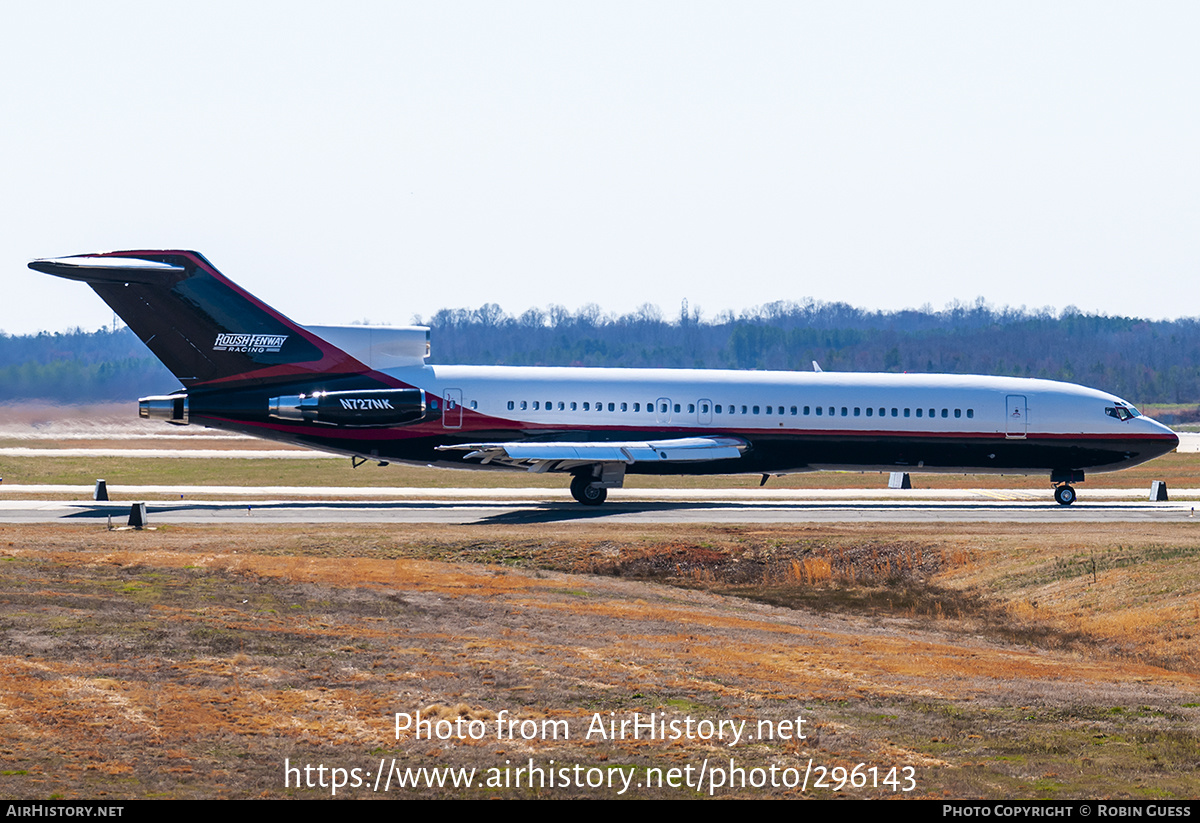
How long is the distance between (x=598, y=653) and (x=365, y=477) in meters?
35.4

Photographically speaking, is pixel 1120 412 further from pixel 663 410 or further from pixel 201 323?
pixel 201 323

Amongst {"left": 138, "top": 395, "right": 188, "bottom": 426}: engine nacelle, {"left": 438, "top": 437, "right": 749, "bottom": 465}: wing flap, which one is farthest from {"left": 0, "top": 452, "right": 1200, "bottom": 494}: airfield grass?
{"left": 438, "top": 437, "right": 749, "bottom": 465}: wing flap

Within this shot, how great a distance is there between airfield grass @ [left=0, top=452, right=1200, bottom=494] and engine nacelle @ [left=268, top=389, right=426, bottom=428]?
994 cm

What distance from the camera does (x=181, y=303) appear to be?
121 feet

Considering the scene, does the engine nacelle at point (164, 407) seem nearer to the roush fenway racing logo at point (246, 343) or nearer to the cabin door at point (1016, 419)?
the roush fenway racing logo at point (246, 343)

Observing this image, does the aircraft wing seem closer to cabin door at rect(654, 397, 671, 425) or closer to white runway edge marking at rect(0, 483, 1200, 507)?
cabin door at rect(654, 397, 671, 425)

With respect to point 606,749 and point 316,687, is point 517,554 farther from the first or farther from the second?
point 606,749

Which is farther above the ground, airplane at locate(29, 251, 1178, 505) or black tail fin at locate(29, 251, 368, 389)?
black tail fin at locate(29, 251, 368, 389)

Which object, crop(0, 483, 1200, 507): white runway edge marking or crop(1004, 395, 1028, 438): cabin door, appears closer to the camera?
crop(1004, 395, 1028, 438): cabin door

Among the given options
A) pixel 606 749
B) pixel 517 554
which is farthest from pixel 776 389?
pixel 606 749

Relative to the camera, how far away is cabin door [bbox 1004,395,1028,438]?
40219 millimetres

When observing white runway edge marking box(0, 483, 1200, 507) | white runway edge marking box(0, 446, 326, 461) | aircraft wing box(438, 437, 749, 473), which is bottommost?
white runway edge marking box(0, 483, 1200, 507)

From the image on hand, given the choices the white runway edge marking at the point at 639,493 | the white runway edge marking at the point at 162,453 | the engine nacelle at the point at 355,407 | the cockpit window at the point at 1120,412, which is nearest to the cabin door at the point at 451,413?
the engine nacelle at the point at 355,407

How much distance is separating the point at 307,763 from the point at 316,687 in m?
3.09
